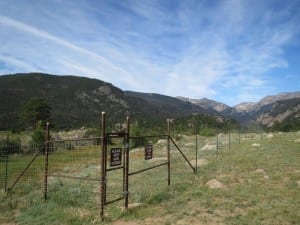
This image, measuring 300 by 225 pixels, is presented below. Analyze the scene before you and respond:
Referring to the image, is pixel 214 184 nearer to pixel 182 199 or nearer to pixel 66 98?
pixel 182 199

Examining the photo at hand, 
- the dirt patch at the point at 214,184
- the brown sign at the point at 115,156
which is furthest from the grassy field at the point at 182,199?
the brown sign at the point at 115,156

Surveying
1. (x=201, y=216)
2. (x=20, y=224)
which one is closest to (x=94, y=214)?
(x=20, y=224)

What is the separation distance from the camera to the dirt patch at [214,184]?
14.2 metres

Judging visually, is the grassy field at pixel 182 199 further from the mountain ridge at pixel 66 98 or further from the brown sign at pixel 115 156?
the mountain ridge at pixel 66 98

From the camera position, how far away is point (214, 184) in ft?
47.3

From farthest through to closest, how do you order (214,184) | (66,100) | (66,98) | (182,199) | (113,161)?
1. (66,98)
2. (66,100)
3. (214,184)
4. (182,199)
5. (113,161)

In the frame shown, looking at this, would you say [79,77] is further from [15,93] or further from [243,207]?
[243,207]

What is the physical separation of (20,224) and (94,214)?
2.21 metres

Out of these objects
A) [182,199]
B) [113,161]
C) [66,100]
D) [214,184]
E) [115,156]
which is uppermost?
[66,100]

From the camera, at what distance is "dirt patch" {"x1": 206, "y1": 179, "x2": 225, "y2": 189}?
46.4 ft

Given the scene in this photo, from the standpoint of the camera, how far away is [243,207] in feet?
37.0

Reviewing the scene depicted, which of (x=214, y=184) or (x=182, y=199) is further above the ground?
(x=214, y=184)

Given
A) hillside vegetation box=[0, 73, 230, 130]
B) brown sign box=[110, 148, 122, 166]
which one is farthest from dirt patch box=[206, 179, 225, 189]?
hillside vegetation box=[0, 73, 230, 130]

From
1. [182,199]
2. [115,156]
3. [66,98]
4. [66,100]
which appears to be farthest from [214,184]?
[66,98]
